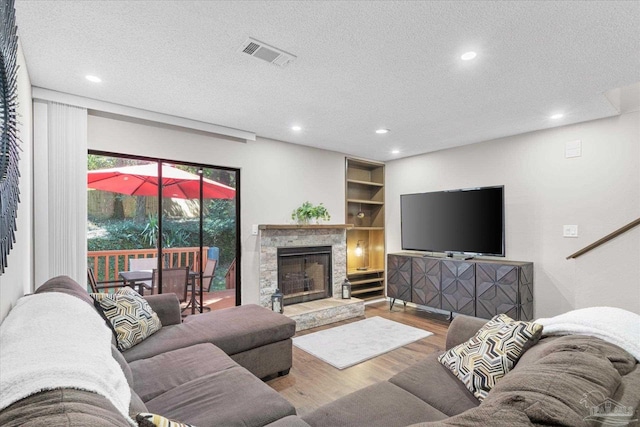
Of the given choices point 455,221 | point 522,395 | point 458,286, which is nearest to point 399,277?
point 458,286

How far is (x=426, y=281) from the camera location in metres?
4.62

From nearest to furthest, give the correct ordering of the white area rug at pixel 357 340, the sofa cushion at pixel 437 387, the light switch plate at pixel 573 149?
1. the sofa cushion at pixel 437 387
2. the white area rug at pixel 357 340
3. the light switch plate at pixel 573 149

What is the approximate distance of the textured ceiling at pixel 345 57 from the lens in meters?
1.79

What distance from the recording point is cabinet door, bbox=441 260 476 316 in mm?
4141

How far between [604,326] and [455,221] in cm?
328

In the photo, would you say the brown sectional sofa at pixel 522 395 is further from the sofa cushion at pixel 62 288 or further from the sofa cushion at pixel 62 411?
the sofa cushion at pixel 62 288

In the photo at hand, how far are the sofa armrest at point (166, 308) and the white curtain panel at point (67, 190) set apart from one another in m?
0.82

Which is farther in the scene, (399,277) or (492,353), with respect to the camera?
(399,277)

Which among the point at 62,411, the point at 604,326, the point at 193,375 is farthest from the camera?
the point at 193,375

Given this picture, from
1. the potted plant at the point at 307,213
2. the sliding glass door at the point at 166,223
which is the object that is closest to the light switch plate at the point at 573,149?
the potted plant at the point at 307,213

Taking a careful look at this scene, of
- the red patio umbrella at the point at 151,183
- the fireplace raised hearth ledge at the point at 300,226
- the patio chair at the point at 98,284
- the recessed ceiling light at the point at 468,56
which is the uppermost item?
the recessed ceiling light at the point at 468,56

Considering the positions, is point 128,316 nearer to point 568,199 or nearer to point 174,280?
point 174,280

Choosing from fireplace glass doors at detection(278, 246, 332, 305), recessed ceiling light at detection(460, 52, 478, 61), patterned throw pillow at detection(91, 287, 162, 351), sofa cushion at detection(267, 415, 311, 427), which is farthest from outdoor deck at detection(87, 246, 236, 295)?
recessed ceiling light at detection(460, 52, 478, 61)

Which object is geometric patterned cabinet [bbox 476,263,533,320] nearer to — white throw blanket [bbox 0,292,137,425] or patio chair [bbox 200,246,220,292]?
patio chair [bbox 200,246,220,292]
